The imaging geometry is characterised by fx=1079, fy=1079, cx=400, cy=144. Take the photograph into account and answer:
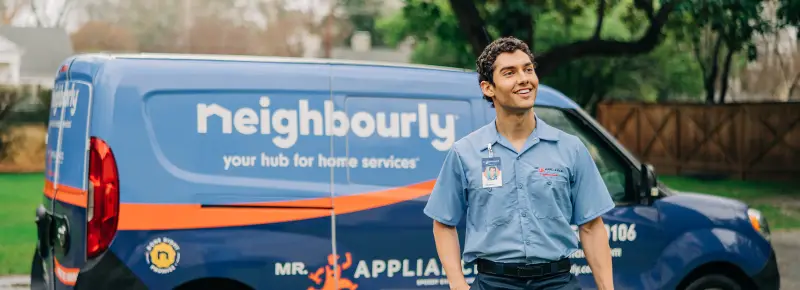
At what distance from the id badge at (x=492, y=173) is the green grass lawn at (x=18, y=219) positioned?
711 cm

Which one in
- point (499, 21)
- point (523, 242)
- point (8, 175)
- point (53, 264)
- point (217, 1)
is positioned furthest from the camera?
point (217, 1)

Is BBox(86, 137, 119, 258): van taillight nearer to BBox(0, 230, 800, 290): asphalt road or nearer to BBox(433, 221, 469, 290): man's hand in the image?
BBox(433, 221, 469, 290): man's hand

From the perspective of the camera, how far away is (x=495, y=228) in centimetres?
368

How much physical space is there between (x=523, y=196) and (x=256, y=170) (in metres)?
2.06

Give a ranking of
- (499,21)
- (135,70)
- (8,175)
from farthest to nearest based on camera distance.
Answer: (8,175) < (499,21) < (135,70)

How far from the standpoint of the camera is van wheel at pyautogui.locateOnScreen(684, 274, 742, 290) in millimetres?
6359

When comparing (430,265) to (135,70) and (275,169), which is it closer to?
(275,169)

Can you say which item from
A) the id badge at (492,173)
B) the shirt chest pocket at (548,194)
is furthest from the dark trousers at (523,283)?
the id badge at (492,173)

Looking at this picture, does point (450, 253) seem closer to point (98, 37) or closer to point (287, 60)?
point (287, 60)

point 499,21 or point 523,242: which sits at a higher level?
point 499,21

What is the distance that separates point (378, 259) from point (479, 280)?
188cm

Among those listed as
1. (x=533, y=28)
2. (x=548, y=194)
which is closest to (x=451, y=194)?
(x=548, y=194)

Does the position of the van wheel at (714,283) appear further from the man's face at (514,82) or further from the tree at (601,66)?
the tree at (601,66)

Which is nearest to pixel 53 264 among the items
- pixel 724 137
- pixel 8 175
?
pixel 8 175
